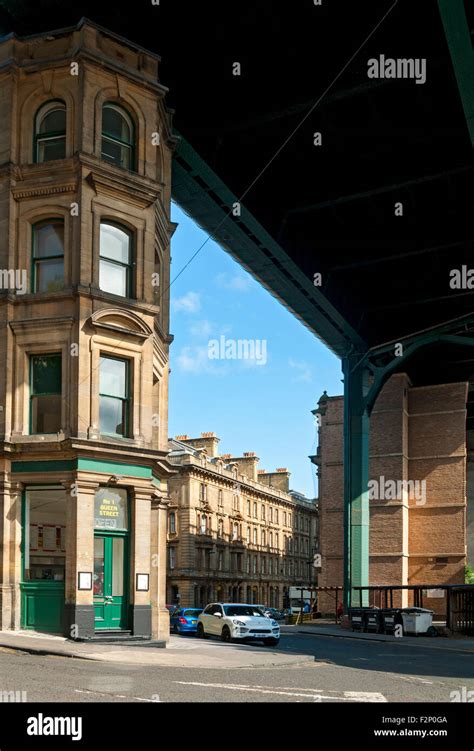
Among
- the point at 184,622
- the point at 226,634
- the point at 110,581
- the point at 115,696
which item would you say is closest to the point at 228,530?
the point at 184,622

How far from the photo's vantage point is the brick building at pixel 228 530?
85812 millimetres

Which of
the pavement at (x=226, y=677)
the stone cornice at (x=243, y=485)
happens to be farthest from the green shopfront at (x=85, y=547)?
the stone cornice at (x=243, y=485)

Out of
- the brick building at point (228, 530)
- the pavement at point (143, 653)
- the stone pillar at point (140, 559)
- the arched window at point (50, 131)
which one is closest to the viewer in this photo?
the pavement at point (143, 653)

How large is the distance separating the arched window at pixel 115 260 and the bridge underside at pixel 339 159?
5.88 metres

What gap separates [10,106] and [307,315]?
21344mm

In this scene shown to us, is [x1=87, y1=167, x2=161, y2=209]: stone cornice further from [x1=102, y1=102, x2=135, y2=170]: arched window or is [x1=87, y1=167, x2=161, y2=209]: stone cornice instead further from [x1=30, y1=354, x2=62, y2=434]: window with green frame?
[x1=30, y1=354, x2=62, y2=434]: window with green frame

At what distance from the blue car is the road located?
83.6 ft

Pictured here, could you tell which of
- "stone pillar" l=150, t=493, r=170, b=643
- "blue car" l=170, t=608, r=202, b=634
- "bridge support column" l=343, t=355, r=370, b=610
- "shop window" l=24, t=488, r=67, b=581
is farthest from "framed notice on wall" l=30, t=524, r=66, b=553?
"blue car" l=170, t=608, r=202, b=634

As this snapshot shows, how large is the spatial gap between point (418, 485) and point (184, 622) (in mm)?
15631

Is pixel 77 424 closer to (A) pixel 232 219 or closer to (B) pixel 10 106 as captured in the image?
(B) pixel 10 106

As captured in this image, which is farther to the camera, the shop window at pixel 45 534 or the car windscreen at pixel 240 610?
the car windscreen at pixel 240 610

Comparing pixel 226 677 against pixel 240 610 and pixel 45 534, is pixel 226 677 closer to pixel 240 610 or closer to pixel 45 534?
pixel 45 534

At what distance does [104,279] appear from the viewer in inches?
1000

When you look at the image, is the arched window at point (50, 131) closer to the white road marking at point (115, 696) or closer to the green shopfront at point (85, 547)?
the green shopfront at point (85, 547)
